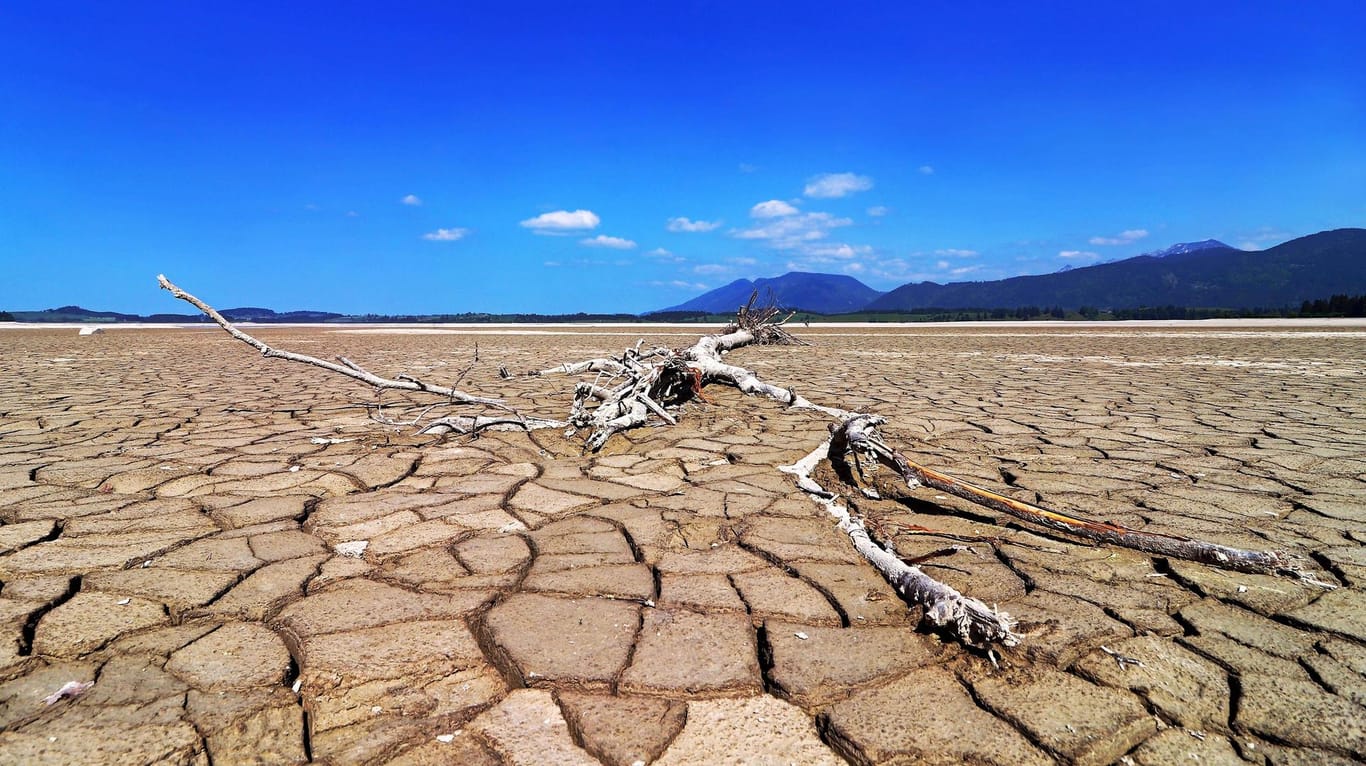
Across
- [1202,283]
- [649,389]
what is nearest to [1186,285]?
[1202,283]

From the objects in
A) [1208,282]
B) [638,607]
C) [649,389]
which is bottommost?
[638,607]

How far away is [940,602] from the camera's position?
143cm

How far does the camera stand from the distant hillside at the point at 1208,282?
41656 mm

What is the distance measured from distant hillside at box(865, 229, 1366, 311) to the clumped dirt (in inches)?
1949

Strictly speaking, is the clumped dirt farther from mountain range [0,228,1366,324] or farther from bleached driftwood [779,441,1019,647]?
mountain range [0,228,1366,324]

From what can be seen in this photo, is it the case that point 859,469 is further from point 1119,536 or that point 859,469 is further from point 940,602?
point 940,602

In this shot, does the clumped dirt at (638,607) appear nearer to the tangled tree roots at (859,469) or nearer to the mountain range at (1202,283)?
the tangled tree roots at (859,469)

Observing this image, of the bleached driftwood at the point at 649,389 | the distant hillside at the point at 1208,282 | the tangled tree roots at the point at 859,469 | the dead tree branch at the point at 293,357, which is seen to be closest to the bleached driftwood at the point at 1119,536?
the tangled tree roots at the point at 859,469

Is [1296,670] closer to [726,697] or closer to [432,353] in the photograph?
[726,697]

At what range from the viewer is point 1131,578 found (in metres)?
1.72

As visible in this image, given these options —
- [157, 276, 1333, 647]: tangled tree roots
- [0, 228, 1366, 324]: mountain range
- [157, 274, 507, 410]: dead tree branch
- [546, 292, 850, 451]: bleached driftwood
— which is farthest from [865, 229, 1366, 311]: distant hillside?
[157, 274, 507, 410]: dead tree branch

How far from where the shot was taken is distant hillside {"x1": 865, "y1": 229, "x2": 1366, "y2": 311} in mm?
41656

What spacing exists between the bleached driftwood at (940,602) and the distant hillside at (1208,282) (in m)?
50.0

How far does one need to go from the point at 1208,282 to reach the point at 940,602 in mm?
57440
